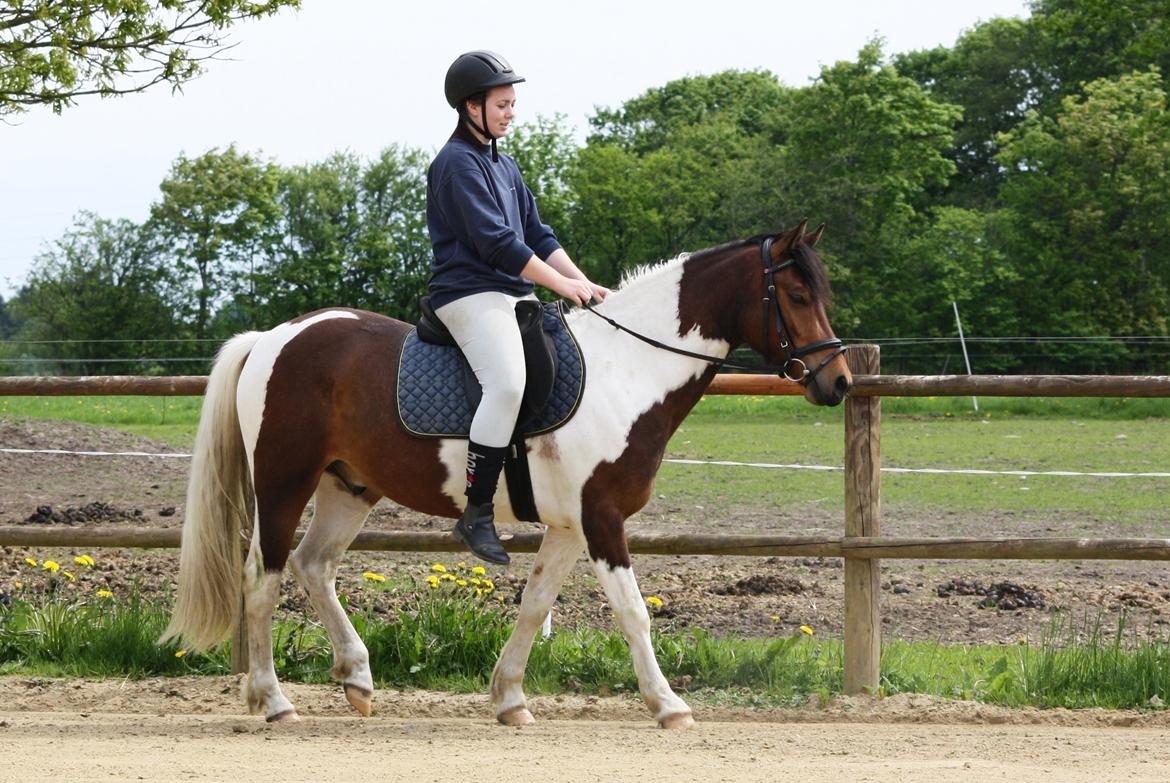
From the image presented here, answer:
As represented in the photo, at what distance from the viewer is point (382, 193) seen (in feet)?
148

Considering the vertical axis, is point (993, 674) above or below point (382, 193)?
below

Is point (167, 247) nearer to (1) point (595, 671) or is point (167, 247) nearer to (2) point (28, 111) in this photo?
(2) point (28, 111)

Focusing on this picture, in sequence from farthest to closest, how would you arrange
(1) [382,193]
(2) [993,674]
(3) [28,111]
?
(1) [382,193] < (3) [28,111] < (2) [993,674]

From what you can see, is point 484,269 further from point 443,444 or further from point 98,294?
point 98,294

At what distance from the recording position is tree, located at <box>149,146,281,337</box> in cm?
4056

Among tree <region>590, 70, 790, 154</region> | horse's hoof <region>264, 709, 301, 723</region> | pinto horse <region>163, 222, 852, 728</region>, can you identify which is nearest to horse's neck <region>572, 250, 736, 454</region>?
pinto horse <region>163, 222, 852, 728</region>

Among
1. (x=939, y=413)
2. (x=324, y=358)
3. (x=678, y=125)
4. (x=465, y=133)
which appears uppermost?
(x=678, y=125)

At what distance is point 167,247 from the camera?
135 feet

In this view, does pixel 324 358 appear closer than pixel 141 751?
No

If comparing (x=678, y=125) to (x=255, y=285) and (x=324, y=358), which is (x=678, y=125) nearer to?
(x=255, y=285)

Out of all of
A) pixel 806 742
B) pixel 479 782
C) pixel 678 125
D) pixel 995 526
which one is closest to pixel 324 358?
pixel 479 782

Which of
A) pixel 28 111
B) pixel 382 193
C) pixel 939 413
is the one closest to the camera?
pixel 28 111

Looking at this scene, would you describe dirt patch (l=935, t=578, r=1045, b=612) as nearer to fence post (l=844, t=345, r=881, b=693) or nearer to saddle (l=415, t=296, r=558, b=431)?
fence post (l=844, t=345, r=881, b=693)

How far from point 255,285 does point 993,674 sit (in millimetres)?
37781
